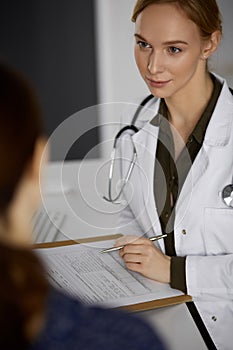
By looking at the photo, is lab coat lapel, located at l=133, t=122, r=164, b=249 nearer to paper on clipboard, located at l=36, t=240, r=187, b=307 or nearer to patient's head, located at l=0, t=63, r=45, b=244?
paper on clipboard, located at l=36, t=240, r=187, b=307

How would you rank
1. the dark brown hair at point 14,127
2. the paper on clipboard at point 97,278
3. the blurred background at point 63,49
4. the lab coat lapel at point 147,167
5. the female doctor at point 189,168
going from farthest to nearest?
the blurred background at point 63,49
the lab coat lapel at point 147,167
the female doctor at point 189,168
the paper on clipboard at point 97,278
the dark brown hair at point 14,127

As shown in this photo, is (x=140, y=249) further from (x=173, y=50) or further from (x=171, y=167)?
(x=173, y=50)

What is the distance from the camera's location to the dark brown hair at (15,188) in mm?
432

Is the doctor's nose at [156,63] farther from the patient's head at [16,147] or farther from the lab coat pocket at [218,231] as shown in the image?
the patient's head at [16,147]

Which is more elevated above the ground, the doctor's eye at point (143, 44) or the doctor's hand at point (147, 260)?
the doctor's eye at point (143, 44)

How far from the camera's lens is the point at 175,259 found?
1081 mm

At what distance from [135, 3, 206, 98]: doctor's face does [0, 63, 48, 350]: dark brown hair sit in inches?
26.4

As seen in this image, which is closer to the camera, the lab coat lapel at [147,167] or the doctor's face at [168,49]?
the doctor's face at [168,49]

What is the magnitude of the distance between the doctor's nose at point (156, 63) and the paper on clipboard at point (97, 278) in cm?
37

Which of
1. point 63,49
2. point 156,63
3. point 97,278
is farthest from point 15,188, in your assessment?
point 63,49

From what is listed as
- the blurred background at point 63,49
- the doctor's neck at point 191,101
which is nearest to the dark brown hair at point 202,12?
the doctor's neck at point 191,101

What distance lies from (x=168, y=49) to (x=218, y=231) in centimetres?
37

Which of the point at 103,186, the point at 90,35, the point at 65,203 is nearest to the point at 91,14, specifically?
the point at 90,35

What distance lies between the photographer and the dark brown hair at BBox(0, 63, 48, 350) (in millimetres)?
432
